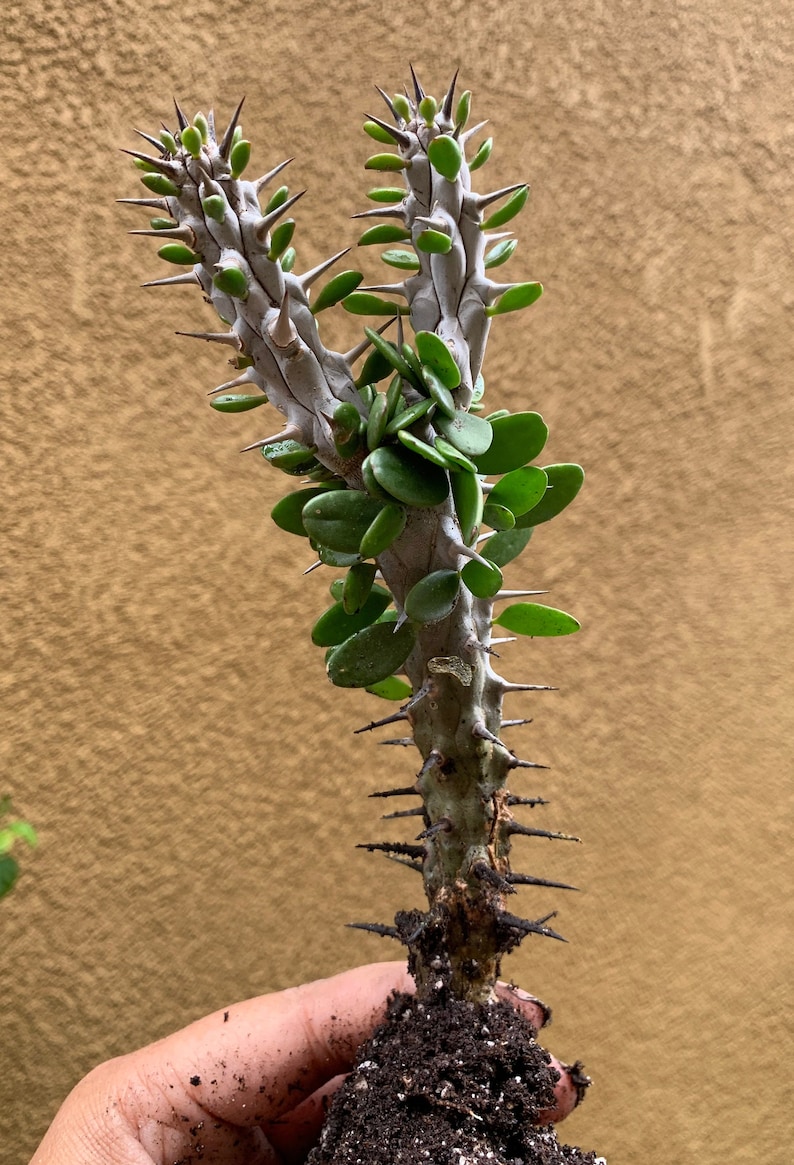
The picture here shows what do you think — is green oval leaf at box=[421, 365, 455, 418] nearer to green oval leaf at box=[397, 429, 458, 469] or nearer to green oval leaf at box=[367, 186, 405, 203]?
green oval leaf at box=[397, 429, 458, 469]

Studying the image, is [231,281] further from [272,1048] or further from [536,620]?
[272,1048]

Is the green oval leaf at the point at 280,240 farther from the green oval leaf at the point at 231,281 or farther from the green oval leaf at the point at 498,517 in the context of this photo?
the green oval leaf at the point at 498,517

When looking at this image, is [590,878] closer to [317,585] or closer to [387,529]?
[317,585]

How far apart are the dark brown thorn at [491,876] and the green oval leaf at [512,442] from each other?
0.27 m

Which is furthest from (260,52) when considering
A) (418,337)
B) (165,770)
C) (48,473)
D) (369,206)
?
(165,770)

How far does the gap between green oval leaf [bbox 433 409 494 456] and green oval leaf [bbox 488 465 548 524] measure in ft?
0.13

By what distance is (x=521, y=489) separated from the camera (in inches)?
22.0

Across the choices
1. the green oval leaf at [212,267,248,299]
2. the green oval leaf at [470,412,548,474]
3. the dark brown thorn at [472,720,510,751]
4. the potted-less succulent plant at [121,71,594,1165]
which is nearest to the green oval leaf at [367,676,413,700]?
the potted-less succulent plant at [121,71,594,1165]

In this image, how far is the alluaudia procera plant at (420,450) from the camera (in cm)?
49

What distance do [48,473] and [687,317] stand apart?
77cm

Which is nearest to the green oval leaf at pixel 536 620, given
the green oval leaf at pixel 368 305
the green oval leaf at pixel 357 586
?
the green oval leaf at pixel 357 586

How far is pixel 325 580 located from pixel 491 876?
1.72 feet

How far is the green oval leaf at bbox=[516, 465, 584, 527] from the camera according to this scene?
0.58m

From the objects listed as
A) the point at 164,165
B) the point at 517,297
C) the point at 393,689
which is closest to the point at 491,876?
the point at 393,689
